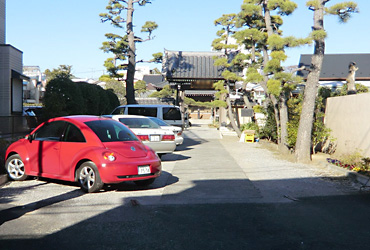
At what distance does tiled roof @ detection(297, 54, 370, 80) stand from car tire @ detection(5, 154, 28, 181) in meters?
35.5

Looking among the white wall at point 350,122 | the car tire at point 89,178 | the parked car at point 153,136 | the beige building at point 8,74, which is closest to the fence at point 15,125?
the beige building at point 8,74

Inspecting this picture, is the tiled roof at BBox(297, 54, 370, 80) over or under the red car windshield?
over

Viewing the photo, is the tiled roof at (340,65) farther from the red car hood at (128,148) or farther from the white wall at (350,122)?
the red car hood at (128,148)

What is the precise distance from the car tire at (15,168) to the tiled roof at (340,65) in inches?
1398

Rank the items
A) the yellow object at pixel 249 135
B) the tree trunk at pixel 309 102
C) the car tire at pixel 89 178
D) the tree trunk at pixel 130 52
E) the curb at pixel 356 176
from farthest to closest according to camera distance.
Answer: the tree trunk at pixel 130 52 < the yellow object at pixel 249 135 < the tree trunk at pixel 309 102 < the curb at pixel 356 176 < the car tire at pixel 89 178

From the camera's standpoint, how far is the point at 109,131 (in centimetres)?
845

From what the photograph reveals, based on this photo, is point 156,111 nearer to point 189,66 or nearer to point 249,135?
point 249,135

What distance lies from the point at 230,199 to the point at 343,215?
2.07 meters

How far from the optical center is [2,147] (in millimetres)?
10617

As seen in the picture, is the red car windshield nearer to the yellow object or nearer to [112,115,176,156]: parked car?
[112,115,176,156]: parked car

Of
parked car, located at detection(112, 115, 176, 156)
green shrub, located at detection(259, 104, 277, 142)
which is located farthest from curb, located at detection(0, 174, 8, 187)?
green shrub, located at detection(259, 104, 277, 142)

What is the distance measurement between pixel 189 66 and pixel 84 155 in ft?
75.4

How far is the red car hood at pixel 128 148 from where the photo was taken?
7.83 metres

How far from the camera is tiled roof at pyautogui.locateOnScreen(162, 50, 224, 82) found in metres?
29.1
